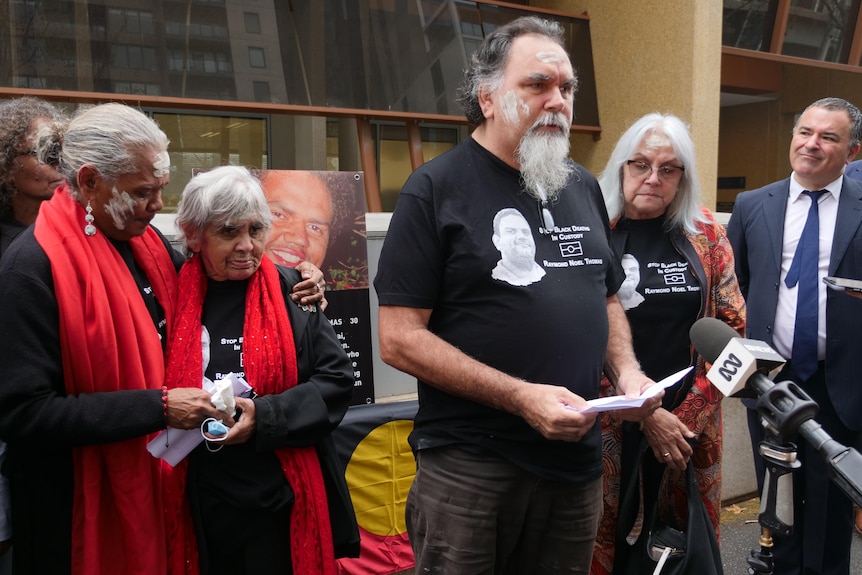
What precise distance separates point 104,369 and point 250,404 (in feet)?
1.42

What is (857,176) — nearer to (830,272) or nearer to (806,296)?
(830,272)

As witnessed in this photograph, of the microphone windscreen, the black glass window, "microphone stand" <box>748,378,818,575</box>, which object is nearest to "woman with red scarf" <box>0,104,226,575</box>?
the microphone windscreen

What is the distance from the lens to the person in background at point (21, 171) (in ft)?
7.89

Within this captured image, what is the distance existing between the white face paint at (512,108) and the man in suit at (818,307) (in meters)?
2.11

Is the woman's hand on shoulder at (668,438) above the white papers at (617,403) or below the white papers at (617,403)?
below

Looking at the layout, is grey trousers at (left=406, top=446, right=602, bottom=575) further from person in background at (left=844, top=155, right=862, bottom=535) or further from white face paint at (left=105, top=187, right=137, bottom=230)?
person in background at (left=844, top=155, right=862, bottom=535)

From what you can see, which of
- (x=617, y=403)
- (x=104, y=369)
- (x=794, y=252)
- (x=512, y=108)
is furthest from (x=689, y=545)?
(x=104, y=369)

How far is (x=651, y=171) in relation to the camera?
2930 millimetres

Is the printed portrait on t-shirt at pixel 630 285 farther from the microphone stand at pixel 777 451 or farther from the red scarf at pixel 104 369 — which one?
the red scarf at pixel 104 369

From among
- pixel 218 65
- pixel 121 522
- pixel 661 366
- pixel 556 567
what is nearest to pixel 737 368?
pixel 556 567

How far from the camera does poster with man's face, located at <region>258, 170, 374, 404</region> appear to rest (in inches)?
136

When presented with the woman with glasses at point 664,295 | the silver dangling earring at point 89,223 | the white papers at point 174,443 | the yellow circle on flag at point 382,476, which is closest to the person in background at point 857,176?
the woman with glasses at point 664,295

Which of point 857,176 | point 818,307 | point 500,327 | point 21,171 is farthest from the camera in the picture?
point 857,176

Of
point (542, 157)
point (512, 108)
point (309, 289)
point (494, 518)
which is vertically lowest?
point (494, 518)
